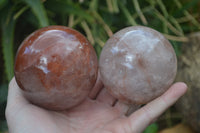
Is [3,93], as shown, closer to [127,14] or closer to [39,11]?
[39,11]

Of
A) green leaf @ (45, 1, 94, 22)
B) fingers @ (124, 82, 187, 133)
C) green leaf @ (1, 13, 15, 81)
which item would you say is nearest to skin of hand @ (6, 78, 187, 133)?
fingers @ (124, 82, 187, 133)

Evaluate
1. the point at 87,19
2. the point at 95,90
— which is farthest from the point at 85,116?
the point at 87,19

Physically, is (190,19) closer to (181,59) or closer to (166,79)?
(181,59)

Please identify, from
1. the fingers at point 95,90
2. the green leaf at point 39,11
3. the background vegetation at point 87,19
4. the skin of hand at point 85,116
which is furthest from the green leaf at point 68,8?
the skin of hand at point 85,116

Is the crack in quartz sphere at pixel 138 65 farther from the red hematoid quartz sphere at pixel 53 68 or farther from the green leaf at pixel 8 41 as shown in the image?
the green leaf at pixel 8 41

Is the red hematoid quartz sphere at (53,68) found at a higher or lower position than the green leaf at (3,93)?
higher

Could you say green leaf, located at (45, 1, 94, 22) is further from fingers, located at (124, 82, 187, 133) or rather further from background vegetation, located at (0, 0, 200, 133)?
fingers, located at (124, 82, 187, 133)
